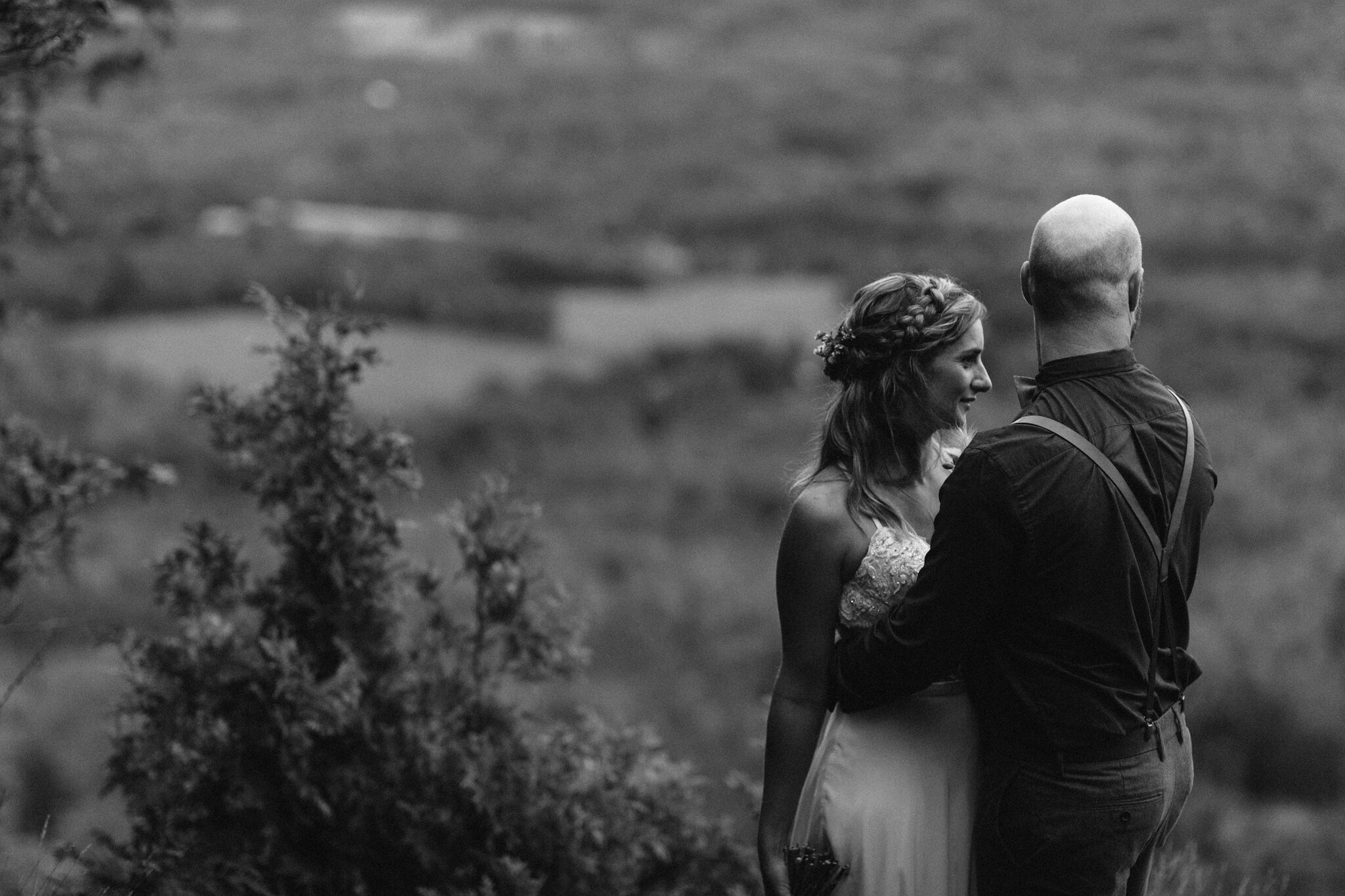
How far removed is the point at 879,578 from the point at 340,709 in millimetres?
2033

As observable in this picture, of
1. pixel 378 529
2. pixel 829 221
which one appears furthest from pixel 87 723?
pixel 829 221

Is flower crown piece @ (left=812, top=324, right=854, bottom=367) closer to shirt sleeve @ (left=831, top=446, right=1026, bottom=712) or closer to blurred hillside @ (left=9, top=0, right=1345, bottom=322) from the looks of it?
shirt sleeve @ (left=831, top=446, right=1026, bottom=712)

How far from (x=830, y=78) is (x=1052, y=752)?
3262 centimetres

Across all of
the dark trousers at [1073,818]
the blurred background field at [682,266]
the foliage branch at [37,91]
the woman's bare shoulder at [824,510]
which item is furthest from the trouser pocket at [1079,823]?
the blurred background field at [682,266]

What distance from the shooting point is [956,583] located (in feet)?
10.7

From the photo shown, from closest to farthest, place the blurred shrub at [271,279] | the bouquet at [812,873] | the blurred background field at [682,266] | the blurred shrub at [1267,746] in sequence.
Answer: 1. the bouquet at [812,873]
2. the blurred shrub at [1267,746]
3. the blurred background field at [682,266]
4. the blurred shrub at [271,279]

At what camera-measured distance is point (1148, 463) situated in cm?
329

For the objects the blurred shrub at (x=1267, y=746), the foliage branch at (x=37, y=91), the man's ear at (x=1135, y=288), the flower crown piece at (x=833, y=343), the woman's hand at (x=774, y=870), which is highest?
the foliage branch at (x=37, y=91)

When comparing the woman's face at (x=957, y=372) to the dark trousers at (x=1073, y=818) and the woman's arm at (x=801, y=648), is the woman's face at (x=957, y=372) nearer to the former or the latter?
the woman's arm at (x=801, y=648)


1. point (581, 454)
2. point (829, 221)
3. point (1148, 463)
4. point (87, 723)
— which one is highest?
point (829, 221)

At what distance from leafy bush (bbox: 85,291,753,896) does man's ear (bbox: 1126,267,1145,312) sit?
2483 mm

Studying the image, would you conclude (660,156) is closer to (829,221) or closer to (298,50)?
(829,221)

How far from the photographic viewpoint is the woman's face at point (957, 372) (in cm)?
362

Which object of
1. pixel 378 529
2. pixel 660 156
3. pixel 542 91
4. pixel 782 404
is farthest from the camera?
pixel 542 91
